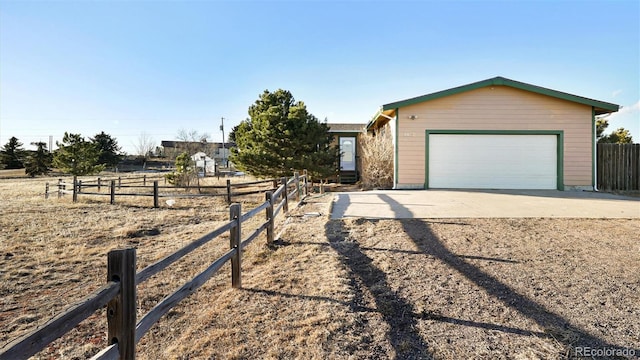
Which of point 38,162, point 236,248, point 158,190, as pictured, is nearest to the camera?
point 236,248

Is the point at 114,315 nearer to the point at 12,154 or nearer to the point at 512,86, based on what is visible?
the point at 512,86

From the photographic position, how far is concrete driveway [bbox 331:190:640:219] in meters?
6.63

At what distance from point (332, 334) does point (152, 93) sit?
2698 cm

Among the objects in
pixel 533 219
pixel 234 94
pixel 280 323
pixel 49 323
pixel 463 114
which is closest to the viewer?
pixel 49 323

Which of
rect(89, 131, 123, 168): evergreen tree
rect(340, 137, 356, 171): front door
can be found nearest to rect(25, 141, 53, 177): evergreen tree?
rect(89, 131, 123, 168): evergreen tree

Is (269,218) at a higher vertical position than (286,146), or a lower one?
lower

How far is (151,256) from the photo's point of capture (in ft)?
18.3

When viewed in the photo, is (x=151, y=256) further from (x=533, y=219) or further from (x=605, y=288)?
(x=533, y=219)

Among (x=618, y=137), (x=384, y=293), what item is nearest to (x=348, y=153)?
(x=384, y=293)

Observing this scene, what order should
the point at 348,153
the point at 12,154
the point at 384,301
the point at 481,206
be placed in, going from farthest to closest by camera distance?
the point at 12,154
the point at 348,153
the point at 481,206
the point at 384,301

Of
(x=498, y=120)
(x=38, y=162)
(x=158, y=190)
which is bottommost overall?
(x=158, y=190)

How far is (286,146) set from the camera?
14.8 m

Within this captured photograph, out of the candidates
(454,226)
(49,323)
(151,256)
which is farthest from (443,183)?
(49,323)

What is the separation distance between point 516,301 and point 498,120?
9.81 metres
